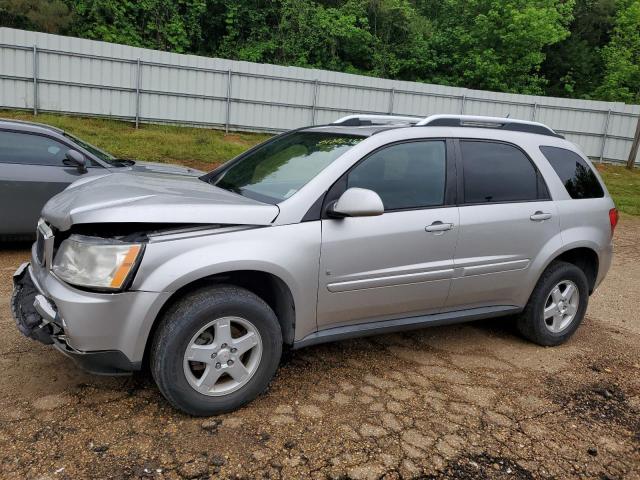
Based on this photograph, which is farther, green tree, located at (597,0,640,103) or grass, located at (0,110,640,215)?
green tree, located at (597,0,640,103)

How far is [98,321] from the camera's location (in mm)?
2867

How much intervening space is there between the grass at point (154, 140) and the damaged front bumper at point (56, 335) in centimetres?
1085

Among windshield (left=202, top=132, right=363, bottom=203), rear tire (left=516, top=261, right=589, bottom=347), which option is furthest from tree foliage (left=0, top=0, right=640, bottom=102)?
rear tire (left=516, top=261, right=589, bottom=347)

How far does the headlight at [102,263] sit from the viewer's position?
2.87 metres

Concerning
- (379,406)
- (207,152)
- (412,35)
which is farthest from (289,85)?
(379,406)

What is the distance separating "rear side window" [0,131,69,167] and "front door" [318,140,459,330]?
14.4 feet

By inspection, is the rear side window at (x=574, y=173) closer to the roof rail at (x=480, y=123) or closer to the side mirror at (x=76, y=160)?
the roof rail at (x=480, y=123)

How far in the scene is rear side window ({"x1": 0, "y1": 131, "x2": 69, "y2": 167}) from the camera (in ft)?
20.7

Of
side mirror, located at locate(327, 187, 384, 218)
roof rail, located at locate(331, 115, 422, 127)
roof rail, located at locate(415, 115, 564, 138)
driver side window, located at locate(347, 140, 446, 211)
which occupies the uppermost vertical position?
roof rail, located at locate(415, 115, 564, 138)

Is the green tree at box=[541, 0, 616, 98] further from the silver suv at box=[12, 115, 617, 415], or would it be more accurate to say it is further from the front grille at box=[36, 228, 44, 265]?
the front grille at box=[36, 228, 44, 265]

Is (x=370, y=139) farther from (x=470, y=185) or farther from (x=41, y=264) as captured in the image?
(x=41, y=264)

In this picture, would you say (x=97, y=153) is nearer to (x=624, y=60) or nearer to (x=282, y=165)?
(x=282, y=165)

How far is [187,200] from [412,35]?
2794 cm

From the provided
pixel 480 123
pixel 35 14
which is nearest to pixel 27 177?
pixel 480 123
